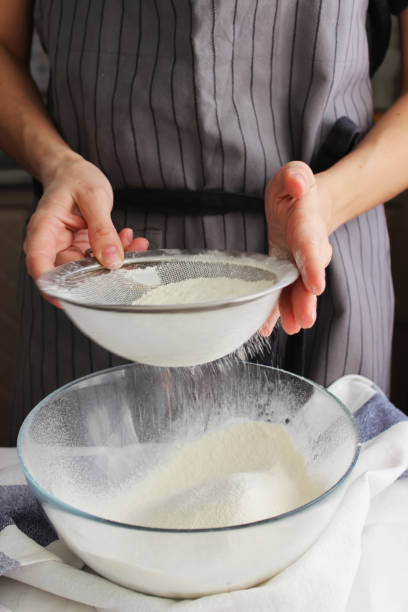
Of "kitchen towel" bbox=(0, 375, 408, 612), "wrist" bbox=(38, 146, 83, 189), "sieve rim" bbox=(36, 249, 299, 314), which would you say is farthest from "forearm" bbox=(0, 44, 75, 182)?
"kitchen towel" bbox=(0, 375, 408, 612)

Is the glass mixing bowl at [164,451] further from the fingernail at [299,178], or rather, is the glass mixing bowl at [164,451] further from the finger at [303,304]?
the fingernail at [299,178]

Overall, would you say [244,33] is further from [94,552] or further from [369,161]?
[94,552]

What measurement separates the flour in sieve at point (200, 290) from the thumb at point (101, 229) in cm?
6

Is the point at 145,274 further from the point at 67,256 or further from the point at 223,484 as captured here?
the point at 223,484

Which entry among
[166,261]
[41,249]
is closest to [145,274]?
[166,261]

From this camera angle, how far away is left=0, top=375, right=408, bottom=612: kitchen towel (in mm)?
508

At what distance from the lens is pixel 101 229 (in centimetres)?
71

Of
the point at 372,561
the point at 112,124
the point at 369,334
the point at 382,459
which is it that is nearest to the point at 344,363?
the point at 369,334

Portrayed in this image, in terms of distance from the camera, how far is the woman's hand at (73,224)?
0.70 metres

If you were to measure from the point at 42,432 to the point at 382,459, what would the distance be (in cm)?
37

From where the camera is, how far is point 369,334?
98 centimetres

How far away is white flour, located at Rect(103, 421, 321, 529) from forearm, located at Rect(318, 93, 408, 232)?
1.10 ft

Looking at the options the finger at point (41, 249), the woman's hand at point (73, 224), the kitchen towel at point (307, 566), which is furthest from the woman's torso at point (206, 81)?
the kitchen towel at point (307, 566)

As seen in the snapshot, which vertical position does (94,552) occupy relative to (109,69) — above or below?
below
